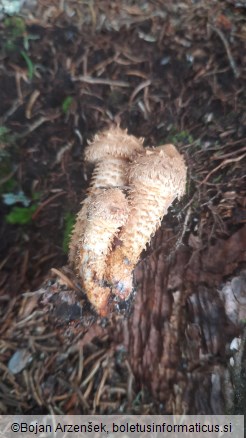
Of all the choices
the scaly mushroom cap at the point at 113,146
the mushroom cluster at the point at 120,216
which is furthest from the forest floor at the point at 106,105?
the scaly mushroom cap at the point at 113,146

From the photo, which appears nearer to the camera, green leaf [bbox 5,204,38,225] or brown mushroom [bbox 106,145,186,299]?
brown mushroom [bbox 106,145,186,299]

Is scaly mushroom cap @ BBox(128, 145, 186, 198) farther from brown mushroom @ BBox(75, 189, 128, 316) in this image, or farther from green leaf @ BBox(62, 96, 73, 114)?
green leaf @ BBox(62, 96, 73, 114)

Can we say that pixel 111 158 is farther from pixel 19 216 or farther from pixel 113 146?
pixel 19 216

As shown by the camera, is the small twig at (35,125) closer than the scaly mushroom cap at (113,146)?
No

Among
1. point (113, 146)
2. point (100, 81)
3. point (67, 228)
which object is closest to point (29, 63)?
point (100, 81)

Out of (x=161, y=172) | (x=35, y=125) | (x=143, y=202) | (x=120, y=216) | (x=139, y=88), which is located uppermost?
(x=139, y=88)

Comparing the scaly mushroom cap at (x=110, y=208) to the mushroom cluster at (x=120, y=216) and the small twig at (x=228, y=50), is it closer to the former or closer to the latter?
the mushroom cluster at (x=120, y=216)

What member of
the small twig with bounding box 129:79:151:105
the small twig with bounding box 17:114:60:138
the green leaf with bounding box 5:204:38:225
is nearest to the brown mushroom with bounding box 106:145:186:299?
the green leaf with bounding box 5:204:38:225
